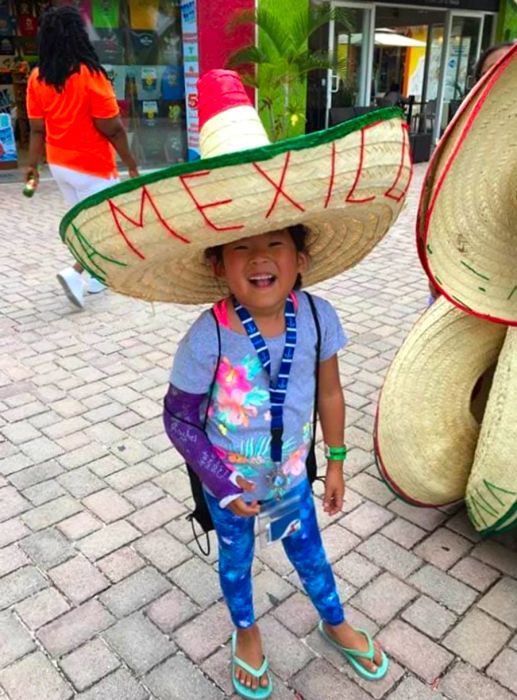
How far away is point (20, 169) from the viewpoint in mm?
11570

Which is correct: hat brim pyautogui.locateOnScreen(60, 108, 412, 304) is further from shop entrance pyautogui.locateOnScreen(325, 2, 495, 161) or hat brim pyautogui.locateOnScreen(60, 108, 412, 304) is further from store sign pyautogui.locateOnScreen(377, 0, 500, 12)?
store sign pyautogui.locateOnScreen(377, 0, 500, 12)

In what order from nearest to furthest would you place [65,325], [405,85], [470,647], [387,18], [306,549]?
[306,549], [470,647], [65,325], [387,18], [405,85]

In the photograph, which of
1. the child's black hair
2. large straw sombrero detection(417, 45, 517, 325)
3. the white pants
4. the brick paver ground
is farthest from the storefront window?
the child's black hair

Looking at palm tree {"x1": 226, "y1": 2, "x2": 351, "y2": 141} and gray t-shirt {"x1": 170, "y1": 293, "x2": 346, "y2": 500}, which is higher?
palm tree {"x1": 226, "y1": 2, "x2": 351, "y2": 141}

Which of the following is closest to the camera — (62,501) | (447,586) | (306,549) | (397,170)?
(397,170)

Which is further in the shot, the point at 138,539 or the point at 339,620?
the point at 138,539

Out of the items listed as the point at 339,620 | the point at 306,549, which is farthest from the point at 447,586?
the point at 306,549

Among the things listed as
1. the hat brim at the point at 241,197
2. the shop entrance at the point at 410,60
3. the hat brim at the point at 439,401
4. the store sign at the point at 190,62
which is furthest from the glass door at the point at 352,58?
the hat brim at the point at 241,197

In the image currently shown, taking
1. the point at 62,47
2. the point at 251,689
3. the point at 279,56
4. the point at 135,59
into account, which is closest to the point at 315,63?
the point at 279,56

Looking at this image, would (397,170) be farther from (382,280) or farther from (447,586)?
(382,280)

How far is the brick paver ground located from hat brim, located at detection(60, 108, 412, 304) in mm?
1325

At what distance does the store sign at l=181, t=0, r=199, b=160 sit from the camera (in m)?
10.6

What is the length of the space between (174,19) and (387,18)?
14.7 ft

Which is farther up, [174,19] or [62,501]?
[174,19]
